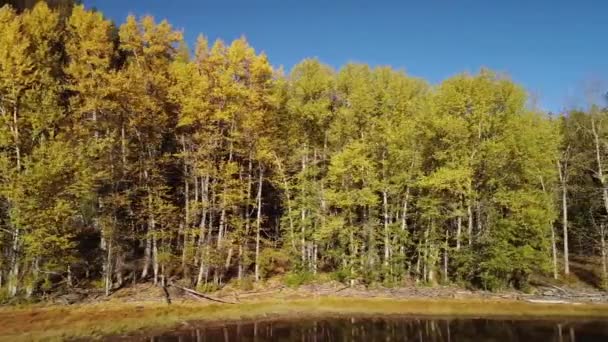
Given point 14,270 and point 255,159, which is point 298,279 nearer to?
point 255,159

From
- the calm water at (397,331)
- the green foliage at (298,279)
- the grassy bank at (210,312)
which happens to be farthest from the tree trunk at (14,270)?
the green foliage at (298,279)

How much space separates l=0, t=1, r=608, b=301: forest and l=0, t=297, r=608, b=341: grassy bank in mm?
3739

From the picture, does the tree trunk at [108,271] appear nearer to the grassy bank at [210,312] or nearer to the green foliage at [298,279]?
the grassy bank at [210,312]

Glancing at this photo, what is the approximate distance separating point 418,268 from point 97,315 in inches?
955

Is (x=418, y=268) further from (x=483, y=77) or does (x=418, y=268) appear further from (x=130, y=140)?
Answer: (x=130, y=140)

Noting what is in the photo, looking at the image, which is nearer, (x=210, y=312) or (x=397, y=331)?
(x=397, y=331)

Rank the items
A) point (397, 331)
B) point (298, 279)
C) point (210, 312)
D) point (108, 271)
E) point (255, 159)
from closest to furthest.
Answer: point (397, 331) → point (210, 312) → point (108, 271) → point (298, 279) → point (255, 159)

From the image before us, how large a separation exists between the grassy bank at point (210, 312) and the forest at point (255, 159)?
3.74 metres

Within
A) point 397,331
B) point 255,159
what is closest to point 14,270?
point 255,159

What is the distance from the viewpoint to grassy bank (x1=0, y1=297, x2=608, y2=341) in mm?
25266

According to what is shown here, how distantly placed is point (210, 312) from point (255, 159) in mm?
13279

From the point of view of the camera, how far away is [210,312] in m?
→ 30.4

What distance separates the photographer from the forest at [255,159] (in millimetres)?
32125

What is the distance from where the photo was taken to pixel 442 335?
1001 inches
